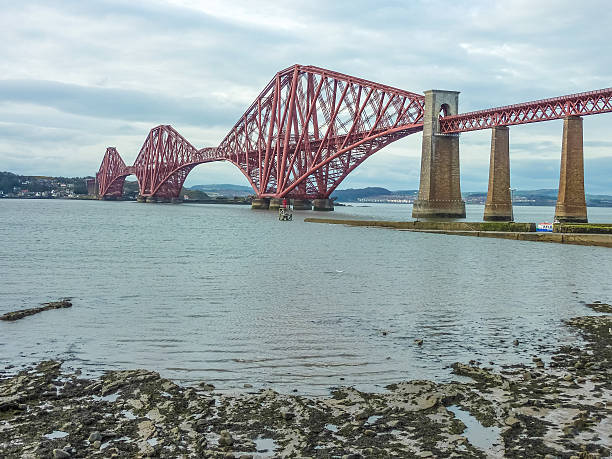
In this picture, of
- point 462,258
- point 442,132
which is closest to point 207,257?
point 462,258

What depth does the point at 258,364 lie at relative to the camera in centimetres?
1272

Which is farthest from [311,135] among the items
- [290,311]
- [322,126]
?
[290,311]

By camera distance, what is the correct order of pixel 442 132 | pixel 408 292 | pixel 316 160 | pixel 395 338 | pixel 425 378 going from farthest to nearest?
pixel 316 160 < pixel 442 132 < pixel 408 292 < pixel 395 338 < pixel 425 378

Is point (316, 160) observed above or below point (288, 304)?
above

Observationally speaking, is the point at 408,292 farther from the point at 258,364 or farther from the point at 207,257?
the point at 207,257

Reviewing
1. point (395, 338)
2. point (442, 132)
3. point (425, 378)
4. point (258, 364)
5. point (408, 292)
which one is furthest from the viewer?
point (442, 132)

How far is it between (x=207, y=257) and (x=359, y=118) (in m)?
71.8

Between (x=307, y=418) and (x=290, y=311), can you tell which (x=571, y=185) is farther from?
(x=307, y=418)

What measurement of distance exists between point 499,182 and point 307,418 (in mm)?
71337

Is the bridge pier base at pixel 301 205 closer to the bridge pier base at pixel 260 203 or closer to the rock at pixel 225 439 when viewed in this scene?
the bridge pier base at pixel 260 203

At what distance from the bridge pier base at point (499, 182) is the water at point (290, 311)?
118ft

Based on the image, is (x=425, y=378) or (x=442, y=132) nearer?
(x=425, y=378)

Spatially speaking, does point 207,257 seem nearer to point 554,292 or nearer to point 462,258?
point 462,258

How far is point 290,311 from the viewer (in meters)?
19.2
